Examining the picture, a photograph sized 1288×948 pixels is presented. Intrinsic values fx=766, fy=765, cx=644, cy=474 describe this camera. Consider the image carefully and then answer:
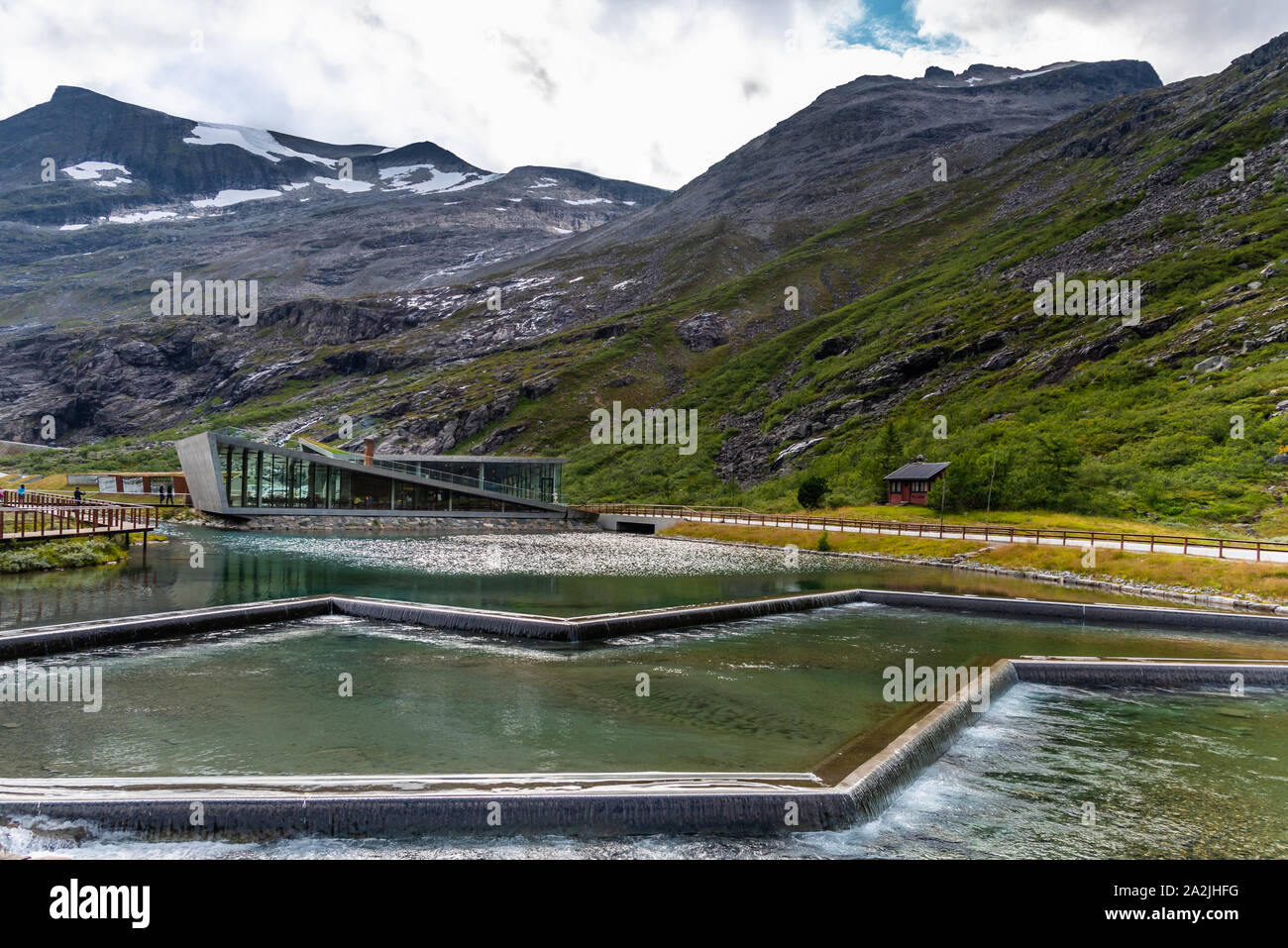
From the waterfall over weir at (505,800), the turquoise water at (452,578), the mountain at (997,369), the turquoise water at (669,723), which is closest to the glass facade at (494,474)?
the turquoise water at (452,578)

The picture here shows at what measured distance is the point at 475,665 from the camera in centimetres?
2164

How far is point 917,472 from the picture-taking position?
77.5 m

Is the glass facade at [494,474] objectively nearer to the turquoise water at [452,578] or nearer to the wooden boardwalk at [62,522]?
the turquoise water at [452,578]

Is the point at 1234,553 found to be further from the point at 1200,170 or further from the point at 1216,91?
the point at 1216,91

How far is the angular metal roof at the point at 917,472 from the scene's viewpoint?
7556 cm

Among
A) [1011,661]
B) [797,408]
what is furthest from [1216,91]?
[1011,661]

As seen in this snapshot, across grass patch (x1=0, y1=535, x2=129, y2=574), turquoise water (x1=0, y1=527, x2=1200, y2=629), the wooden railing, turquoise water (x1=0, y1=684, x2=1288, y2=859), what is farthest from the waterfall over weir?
the wooden railing

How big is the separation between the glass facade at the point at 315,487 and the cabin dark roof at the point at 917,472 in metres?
43.3

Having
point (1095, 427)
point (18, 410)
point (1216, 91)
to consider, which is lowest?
point (1095, 427)

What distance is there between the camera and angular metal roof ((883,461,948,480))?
248ft

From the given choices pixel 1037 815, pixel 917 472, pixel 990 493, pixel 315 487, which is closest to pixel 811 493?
pixel 917 472

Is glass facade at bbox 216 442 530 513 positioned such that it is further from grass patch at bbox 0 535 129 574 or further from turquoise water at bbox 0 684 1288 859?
turquoise water at bbox 0 684 1288 859

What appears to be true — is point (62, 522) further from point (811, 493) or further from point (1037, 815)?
point (811, 493)
